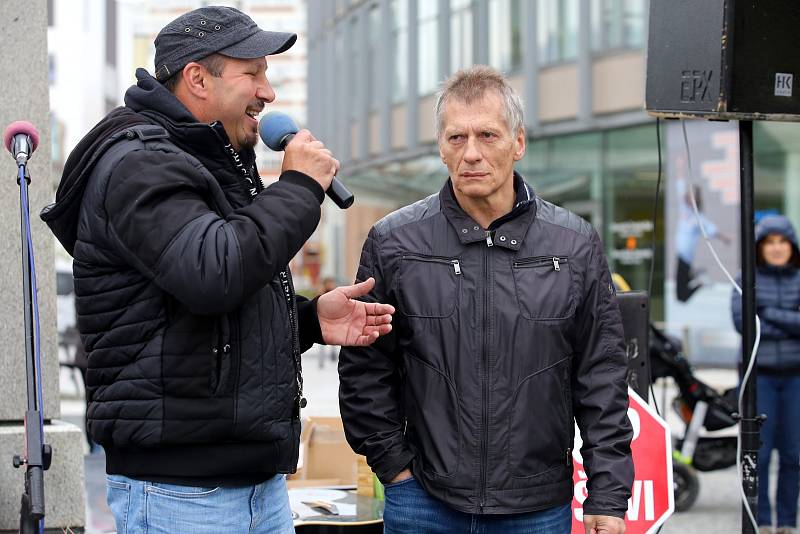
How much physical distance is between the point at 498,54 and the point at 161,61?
20985mm

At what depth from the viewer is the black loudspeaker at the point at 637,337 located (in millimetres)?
4898

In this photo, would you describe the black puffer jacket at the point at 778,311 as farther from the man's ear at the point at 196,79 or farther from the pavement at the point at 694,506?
the man's ear at the point at 196,79

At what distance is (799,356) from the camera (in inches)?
293

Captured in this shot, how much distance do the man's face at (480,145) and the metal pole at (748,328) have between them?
56.7 inches

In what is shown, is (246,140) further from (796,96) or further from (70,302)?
(70,302)

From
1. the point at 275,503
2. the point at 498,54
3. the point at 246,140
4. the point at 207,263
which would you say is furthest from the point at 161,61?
the point at 498,54

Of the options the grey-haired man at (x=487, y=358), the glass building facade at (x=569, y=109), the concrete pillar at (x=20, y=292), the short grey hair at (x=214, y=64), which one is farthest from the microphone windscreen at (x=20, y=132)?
the glass building facade at (x=569, y=109)

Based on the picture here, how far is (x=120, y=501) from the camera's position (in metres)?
2.71

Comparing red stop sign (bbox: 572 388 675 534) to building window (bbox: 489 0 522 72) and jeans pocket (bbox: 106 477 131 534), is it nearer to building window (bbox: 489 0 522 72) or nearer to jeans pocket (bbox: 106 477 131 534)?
jeans pocket (bbox: 106 477 131 534)

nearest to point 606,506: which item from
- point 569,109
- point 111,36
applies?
point 569,109

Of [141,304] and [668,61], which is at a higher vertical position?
[668,61]

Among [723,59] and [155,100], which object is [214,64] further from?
[723,59]

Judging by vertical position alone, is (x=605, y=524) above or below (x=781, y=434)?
above

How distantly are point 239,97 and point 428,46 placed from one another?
24.7m
